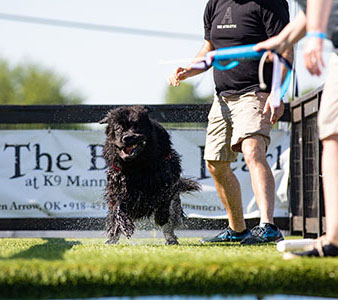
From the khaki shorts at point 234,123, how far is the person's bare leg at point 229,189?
113 millimetres

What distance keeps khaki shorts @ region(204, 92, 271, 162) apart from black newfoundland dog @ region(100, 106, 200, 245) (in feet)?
1.50

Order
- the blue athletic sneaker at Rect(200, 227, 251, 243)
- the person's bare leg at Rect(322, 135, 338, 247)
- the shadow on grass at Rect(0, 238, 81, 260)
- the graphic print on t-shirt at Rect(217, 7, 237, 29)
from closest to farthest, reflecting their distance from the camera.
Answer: the person's bare leg at Rect(322, 135, 338, 247) → the shadow on grass at Rect(0, 238, 81, 260) → the graphic print on t-shirt at Rect(217, 7, 237, 29) → the blue athletic sneaker at Rect(200, 227, 251, 243)

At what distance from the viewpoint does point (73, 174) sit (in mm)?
8344

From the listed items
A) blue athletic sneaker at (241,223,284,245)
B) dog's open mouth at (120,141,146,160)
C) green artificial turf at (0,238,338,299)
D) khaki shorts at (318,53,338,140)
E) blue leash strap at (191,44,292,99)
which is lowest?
blue athletic sneaker at (241,223,284,245)

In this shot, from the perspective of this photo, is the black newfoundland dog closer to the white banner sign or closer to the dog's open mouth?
the dog's open mouth

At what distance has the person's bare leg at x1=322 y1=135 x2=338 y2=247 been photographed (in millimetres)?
3355

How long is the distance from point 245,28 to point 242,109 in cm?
63

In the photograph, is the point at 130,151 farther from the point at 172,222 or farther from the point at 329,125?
the point at 329,125

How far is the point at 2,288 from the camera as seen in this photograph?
2811 millimetres

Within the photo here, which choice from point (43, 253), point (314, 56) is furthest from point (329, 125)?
point (43, 253)

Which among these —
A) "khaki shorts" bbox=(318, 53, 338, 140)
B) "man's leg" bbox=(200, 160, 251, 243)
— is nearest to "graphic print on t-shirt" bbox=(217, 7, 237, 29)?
"man's leg" bbox=(200, 160, 251, 243)

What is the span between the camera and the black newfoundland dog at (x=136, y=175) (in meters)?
5.58

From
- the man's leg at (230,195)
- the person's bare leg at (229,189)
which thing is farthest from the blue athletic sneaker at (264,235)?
the person's bare leg at (229,189)

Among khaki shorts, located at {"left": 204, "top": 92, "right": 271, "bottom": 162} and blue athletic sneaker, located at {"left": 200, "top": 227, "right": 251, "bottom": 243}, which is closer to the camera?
khaki shorts, located at {"left": 204, "top": 92, "right": 271, "bottom": 162}
